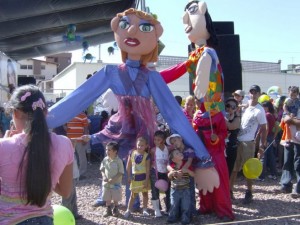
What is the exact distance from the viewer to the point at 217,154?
4875 millimetres

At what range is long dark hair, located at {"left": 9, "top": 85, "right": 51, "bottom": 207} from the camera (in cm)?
205

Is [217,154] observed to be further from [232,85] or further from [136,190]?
[232,85]

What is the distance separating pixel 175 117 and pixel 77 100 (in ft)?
3.45

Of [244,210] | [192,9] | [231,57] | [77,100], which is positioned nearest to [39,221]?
[77,100]

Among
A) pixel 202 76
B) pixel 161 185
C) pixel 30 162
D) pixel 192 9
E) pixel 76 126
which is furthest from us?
pixel 76 126

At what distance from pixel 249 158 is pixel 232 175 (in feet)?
1.12

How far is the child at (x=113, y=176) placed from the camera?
5000 mm

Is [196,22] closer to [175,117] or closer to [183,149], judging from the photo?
[175,117]

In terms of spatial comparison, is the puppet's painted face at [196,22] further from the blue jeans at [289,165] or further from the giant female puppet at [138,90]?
the blue jeans at [289,165]

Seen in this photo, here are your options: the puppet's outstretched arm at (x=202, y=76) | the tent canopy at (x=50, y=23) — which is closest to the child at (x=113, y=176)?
the puppet's outstretched arm at (x=202, y=76)

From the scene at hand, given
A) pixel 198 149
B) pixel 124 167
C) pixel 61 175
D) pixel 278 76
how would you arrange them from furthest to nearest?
pixel 278 76 < pixel 124 167 < pixel 198 149 < pixel 61 175

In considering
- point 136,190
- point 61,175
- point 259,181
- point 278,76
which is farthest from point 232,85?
point 278,76

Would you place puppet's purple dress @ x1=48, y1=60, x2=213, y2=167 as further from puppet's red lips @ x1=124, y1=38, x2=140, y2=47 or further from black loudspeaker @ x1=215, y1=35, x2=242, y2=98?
black loudspeaker @ x1=215, y1=35, x2=242, y2=98

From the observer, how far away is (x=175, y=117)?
4.57 meters
